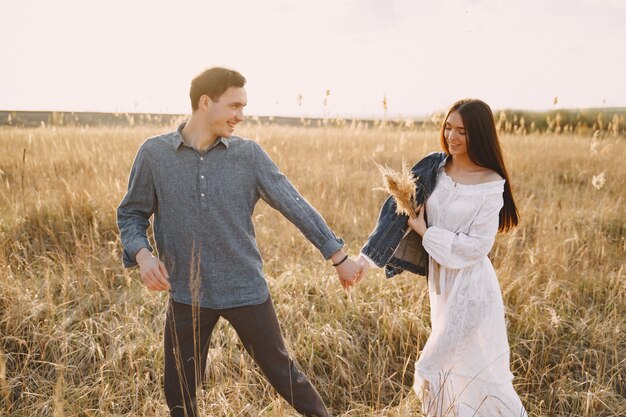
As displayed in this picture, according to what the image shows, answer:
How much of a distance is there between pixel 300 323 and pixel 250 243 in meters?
1.28

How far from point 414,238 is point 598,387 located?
141cm

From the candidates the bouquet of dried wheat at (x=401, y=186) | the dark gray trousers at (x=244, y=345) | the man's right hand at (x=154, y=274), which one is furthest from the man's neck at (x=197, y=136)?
the bouquet of dried wheat at (x=401, y=186)

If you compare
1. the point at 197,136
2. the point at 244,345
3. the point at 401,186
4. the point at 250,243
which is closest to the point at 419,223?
the point at 401,186

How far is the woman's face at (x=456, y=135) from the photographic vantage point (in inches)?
83.1

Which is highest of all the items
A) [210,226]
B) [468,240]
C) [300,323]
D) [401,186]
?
[401,186]

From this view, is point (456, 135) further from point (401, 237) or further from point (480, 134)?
point (401, 237)

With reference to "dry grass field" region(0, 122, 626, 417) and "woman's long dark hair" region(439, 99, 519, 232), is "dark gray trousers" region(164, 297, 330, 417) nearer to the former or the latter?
"dry grass field" region(0, 122, 626, 417)

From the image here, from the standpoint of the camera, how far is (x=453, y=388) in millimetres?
2252

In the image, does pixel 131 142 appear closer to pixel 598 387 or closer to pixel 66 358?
pixel 66 358

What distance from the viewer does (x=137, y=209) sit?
72.6 inches

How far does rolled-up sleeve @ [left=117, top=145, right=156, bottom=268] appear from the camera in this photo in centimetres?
175

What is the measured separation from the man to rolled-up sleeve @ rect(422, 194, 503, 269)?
46cm

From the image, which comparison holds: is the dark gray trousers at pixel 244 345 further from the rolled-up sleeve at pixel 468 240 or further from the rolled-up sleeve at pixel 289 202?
the rolled-up sleeve at pixel 468 240

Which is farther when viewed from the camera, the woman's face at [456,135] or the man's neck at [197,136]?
the woman's face at [456,135]
